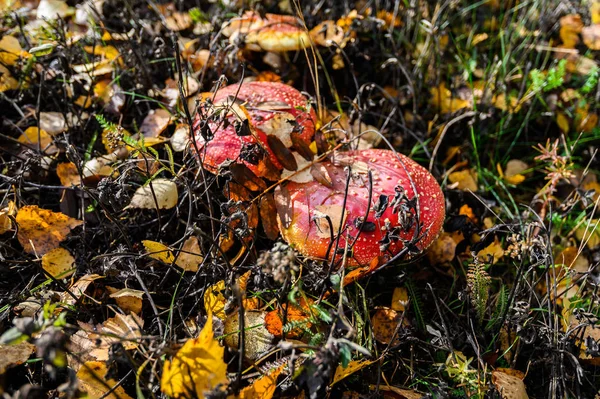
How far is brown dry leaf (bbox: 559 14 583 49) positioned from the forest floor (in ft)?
→ 0.04

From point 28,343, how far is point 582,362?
200 centimetres

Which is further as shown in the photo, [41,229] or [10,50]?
[10,50]

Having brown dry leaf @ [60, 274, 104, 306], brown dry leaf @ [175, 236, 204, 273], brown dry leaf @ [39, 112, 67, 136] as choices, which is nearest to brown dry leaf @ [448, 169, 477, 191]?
brown dry leaf @ [175, 236, 204, 273]

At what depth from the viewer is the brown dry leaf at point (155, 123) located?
2.35 meters

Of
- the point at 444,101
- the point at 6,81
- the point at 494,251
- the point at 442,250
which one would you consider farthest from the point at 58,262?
the point at 444,101

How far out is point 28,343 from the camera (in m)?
1.69

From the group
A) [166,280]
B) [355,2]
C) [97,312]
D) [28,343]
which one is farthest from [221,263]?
[355,2]

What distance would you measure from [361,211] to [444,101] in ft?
4.37

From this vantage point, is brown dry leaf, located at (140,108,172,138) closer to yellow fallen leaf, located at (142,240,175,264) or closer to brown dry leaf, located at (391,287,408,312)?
yellow fallen leaf, located at (142,240,175,264)

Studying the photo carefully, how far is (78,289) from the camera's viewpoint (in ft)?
5.98

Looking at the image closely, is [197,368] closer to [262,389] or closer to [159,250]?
[262,389]

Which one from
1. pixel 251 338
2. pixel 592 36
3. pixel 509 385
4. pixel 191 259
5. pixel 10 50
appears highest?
pixel 10 50

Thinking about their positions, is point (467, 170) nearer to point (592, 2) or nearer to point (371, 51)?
point (371, 51)

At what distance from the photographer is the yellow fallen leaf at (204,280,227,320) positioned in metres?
1.79
